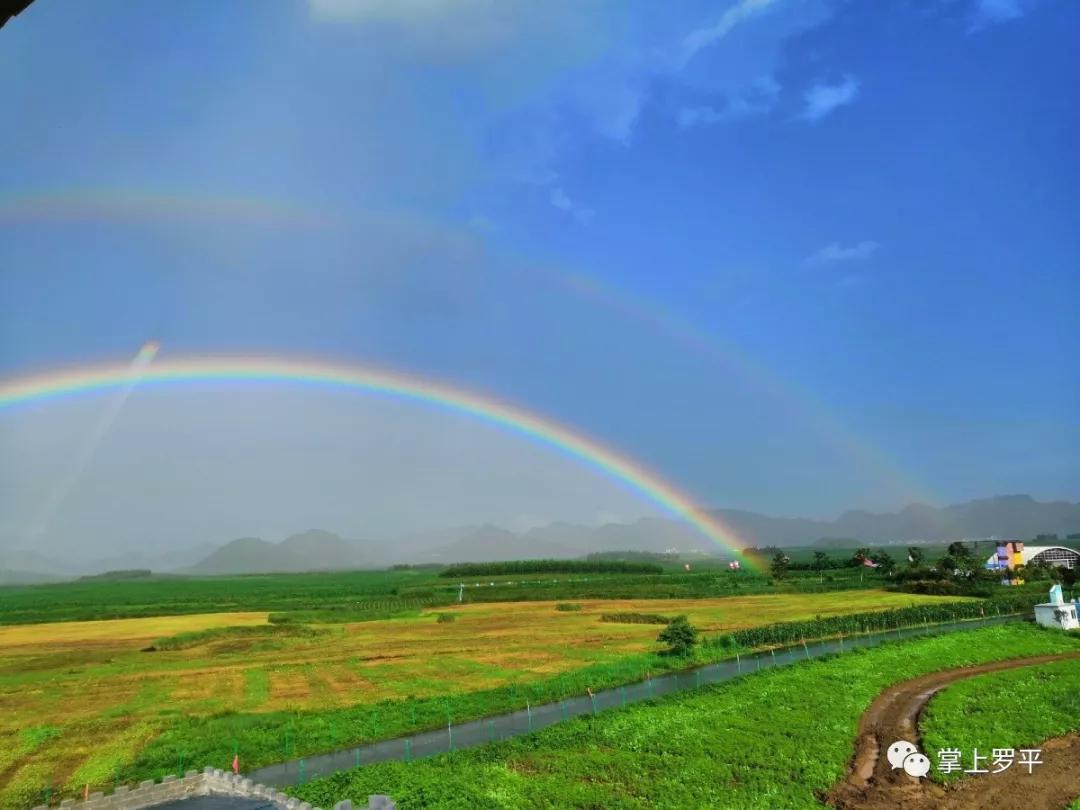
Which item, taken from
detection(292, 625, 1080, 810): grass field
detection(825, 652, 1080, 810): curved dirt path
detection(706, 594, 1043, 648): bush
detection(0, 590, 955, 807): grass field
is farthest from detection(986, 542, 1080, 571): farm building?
detection(825, 652, 1080, 810): curved dirt path

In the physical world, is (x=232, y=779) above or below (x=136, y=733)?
above

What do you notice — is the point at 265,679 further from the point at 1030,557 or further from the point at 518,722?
the point at 1030,557

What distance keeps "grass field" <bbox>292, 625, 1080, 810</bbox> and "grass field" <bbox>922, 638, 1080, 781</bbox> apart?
3554mm

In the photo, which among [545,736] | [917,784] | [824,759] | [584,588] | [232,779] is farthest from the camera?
Answer: [584,588]

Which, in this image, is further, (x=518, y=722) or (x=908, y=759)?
(x=518, y=722)

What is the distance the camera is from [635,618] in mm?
80875

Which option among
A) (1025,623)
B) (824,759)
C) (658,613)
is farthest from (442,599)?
(824,759)

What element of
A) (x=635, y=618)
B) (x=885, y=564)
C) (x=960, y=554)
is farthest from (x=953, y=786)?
(x=885, y=564)

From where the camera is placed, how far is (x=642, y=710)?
3512cm

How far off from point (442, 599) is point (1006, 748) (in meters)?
95.9

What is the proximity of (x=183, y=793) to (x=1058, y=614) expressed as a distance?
63419mm

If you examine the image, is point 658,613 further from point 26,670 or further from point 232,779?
point 232,779

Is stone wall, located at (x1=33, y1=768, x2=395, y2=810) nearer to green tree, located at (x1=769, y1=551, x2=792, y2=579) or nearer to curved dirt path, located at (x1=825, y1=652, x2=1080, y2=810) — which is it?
curved dirt path, located at (x1=825, y1=652, x2=1080, y2=810)

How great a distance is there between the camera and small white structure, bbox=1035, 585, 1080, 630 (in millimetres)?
55125
